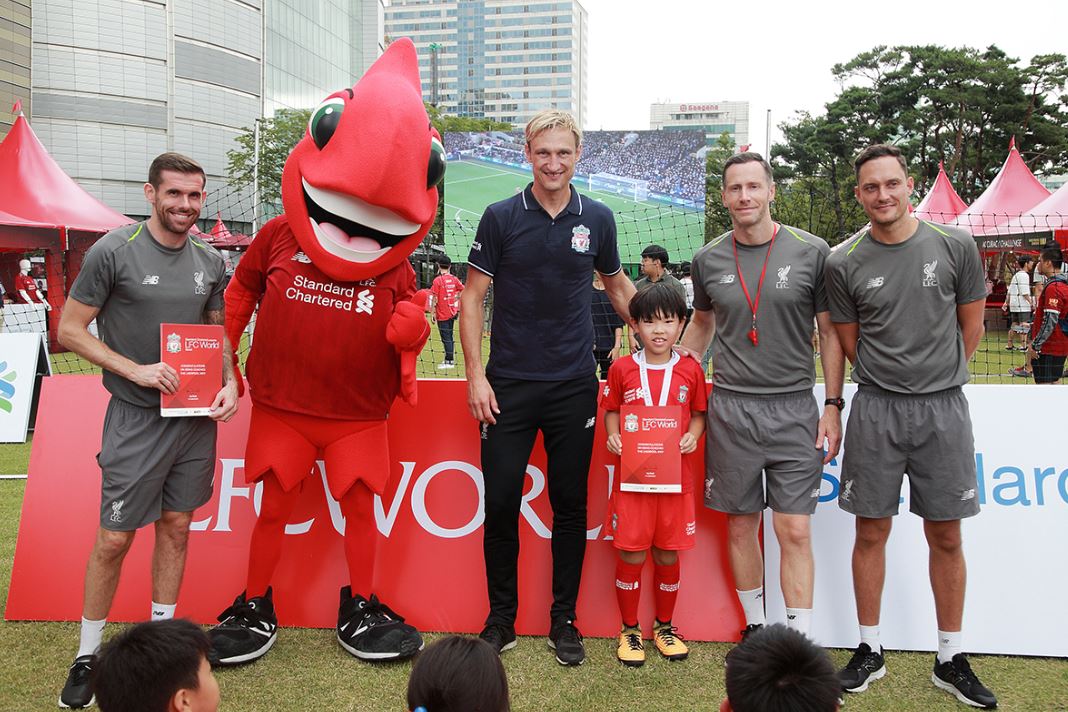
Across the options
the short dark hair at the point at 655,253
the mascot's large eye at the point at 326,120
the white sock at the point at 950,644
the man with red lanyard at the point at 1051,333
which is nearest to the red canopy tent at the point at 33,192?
the short dark hair at the point at 655,253

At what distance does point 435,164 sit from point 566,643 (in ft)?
7.00

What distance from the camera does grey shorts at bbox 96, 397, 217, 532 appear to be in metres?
3.08

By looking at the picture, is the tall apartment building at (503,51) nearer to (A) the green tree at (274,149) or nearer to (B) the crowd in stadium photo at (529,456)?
(A) the green tree at (274,149)

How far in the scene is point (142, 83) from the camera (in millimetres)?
42312

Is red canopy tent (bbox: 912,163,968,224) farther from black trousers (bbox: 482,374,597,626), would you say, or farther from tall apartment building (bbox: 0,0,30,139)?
tall apartment building (bbox: 0,0,30,139)

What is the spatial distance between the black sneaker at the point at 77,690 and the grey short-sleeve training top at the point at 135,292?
1.03 meters

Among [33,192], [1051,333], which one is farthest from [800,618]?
[33,192]

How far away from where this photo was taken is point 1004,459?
364 cm

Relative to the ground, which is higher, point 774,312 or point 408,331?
point 774,312

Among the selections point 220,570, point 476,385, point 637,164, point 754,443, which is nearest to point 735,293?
point 754,443

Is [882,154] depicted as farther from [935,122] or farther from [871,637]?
[935,122]

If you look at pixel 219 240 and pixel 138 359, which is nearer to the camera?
pixel 138 359

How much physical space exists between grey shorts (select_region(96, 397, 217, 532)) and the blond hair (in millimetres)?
1838

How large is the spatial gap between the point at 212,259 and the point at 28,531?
1725 mm
